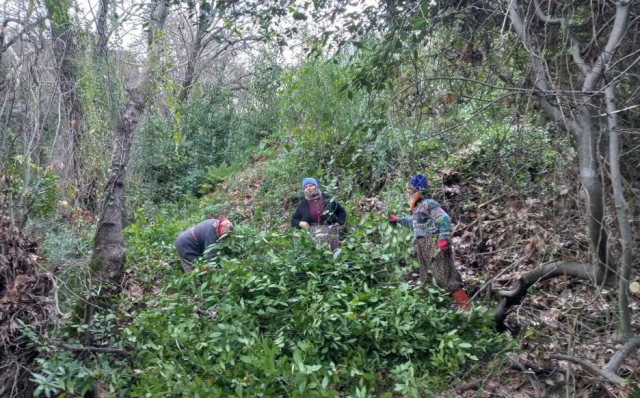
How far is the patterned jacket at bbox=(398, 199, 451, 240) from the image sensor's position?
7062mm

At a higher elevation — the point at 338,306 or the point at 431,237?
the point at 431,237

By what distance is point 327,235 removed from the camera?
23.3ft

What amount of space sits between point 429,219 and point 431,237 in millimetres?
212

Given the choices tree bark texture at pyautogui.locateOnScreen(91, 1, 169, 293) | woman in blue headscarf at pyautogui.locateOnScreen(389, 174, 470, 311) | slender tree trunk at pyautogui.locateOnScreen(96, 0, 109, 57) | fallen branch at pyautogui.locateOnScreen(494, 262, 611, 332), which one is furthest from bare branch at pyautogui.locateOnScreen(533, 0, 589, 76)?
slender tree trunk at pyautogui.locateOnScreen(96, 0, 109, 57)

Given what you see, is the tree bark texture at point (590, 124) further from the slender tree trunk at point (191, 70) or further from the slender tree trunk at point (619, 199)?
the slender tree trunk at point (191, 70)

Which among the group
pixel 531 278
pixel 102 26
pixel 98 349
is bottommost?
pixel 98 349

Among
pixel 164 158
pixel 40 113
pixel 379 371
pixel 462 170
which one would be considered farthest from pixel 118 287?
pixel 164 158

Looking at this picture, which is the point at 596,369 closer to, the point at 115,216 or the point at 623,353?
the point at 623,353

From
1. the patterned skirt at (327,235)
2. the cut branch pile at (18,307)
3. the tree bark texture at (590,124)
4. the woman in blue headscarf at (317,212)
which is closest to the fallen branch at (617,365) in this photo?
the tree bark texture at (590,124)

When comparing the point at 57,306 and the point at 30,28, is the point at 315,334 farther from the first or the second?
the point at 30,28

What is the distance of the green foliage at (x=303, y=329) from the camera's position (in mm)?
5055

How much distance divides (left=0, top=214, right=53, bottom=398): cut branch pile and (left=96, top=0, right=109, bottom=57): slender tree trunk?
2.40m

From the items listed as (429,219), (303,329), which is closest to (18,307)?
(303,329)

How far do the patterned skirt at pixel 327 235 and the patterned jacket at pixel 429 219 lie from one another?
2.92 ft
